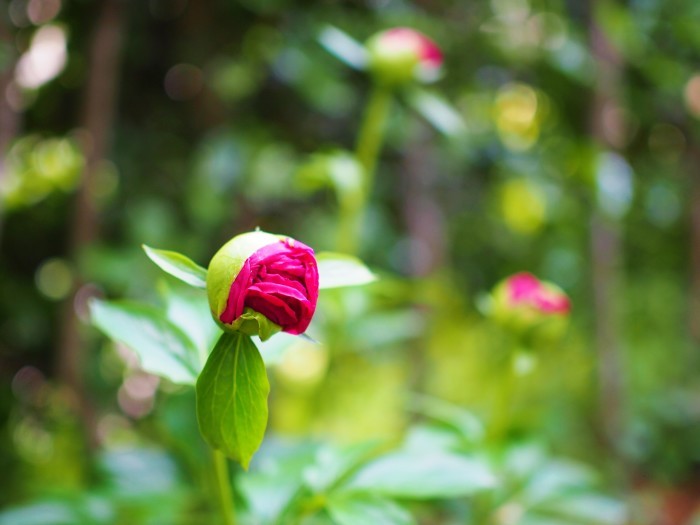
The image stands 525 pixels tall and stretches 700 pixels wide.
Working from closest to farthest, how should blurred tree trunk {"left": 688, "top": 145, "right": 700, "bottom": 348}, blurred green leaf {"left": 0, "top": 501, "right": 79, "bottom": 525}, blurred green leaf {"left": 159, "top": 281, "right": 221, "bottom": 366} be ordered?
blurred green leaf {"left": 159, "top": 281, "right": 221, "bottom": 366} < blurred green leaf {"left": 0, "top": 501, "right": 79, "bottom": 525} < blurred tree trunk {"left": 688, "top": 145, "right": 700, "bottom": 348}

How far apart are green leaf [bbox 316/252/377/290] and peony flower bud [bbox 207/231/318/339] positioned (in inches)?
2.0

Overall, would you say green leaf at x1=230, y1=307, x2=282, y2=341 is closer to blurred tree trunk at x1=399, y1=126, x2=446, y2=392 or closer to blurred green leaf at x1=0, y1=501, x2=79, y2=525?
blurred green leaf at x1=0, y1=501, x2=79, y2=525

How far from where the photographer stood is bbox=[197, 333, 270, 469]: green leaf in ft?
1.17

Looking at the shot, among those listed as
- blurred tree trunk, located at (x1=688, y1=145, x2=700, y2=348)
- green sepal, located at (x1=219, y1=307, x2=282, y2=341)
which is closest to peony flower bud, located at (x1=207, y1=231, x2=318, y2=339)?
green sepal, located at (x1=219, y1=307, x2=282, y2=341)

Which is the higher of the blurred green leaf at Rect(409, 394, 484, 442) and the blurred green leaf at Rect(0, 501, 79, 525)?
the blurred green leaf at Rect(409, 394, 484, 442)

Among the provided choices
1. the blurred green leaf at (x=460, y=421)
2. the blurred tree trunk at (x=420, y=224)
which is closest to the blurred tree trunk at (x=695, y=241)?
the blurred tree trunk at (x=420, y=224)

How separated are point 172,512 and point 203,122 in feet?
2.25

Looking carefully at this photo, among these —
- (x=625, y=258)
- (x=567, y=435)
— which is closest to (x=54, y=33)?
(x=567, y=435)

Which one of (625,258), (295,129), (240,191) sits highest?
(625,258)

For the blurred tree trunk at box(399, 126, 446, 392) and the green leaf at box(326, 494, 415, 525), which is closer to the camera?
the green leaf at box(326, 494, 415, 525)

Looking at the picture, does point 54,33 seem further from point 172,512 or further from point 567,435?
point 567,435

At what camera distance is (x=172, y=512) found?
0.63m

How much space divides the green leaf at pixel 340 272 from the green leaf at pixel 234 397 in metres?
0.06

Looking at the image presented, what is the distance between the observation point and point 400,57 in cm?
74
